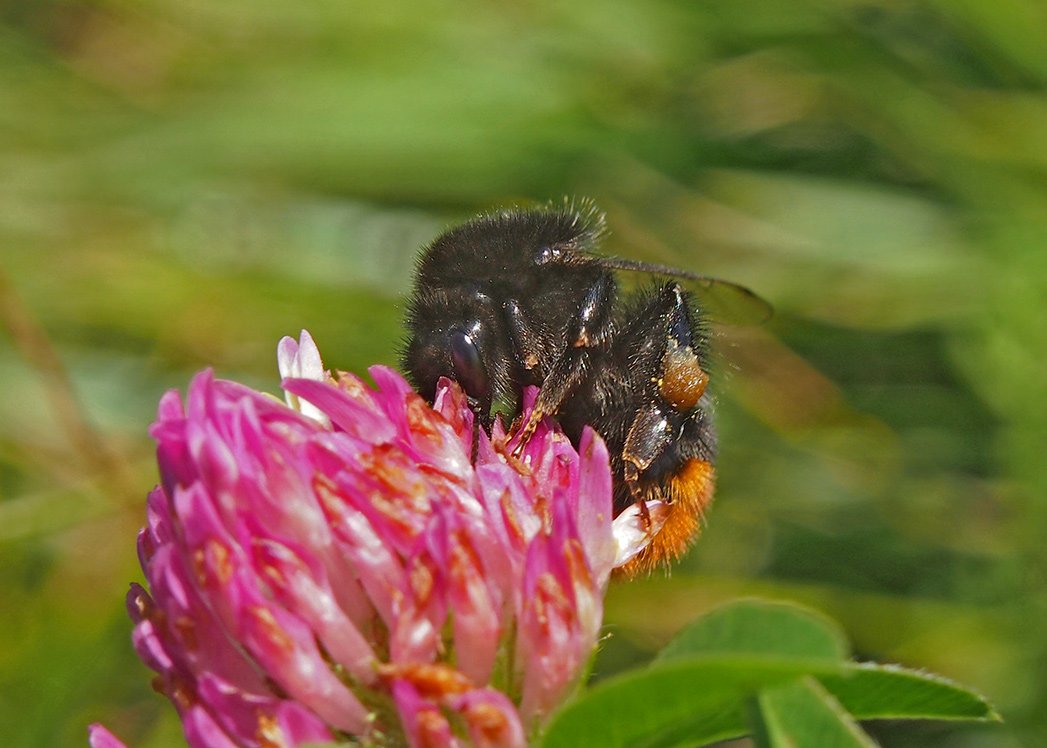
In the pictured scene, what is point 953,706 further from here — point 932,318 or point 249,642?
point 932,318

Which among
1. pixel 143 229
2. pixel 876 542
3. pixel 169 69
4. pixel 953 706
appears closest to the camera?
pixel 953 706

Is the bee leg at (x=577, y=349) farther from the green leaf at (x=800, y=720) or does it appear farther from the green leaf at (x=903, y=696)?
the green leaf at (x=800, y=720)

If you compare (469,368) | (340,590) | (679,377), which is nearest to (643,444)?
(679,377)

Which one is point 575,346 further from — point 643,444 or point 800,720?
point 800,720

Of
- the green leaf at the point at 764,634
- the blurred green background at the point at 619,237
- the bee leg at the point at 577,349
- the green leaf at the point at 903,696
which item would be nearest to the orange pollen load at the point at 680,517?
the bee leg at the point at 577,349

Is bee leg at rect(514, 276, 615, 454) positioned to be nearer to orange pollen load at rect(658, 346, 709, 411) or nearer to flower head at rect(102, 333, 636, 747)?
orange pollen load at rect(658, 346, 709, 411)

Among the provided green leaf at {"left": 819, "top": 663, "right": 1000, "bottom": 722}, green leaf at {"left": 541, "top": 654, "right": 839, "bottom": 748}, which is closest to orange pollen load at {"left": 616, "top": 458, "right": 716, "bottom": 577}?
green leaf at {"left": 819, "top": 663, "right": 1000, "bottom": 722}

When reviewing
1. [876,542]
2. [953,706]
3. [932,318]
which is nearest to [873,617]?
[876,542]
